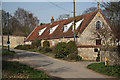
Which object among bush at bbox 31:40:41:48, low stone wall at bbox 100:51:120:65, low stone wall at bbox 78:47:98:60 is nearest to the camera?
low stone wall at bbox 100:51:120:65

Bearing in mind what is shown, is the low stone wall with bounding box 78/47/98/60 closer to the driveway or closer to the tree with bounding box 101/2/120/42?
the driveway

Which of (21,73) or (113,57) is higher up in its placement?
(113,57)

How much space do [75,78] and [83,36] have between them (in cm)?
1330

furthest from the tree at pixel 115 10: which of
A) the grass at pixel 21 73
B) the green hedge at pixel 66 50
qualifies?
the green hedge at pixel 66 50

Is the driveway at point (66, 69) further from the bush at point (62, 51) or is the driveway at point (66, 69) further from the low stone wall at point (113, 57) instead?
the bush at point (62, 51)

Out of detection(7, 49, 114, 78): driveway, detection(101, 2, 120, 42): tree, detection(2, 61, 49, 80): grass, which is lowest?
detection(7, 49, 114, 78): driveway

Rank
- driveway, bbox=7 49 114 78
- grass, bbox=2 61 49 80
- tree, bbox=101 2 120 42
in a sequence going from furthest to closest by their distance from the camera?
driveway, bbox=7 49 114 78 → grass, bbox=2 61 49 80 → tree, bbox=101 2 120 42

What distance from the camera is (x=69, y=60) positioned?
1808 centimetres

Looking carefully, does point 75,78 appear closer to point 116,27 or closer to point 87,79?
point 87,79

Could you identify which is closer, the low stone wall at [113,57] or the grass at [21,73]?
the grass at [21,73]

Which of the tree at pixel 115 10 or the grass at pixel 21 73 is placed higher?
the tree at pixel 115 10

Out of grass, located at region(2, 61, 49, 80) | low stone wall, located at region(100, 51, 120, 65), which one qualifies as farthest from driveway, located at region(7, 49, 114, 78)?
low stone wall, located at region(100, 51, 120, 65)

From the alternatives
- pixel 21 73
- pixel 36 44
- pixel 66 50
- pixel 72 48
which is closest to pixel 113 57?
pixel 21 73

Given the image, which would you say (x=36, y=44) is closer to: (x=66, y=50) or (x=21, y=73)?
(x=66, y=50)
